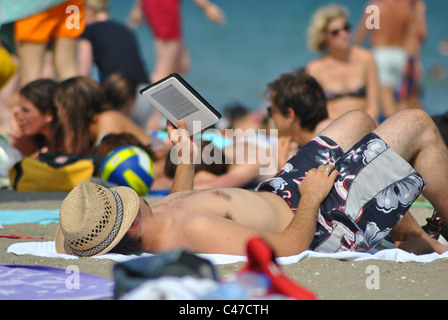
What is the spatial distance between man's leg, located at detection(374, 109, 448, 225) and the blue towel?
228cm

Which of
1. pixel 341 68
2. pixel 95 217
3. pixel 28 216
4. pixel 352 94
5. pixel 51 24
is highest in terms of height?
pixel 51 24

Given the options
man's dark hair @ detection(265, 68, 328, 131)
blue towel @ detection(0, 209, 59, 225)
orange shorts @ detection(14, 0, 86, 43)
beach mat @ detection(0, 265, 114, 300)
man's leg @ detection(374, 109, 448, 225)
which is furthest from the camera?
orange shorts @ detection(14, 0, 86, 43)

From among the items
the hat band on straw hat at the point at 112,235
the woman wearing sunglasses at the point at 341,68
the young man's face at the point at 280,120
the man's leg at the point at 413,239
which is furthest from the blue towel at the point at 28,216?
the woman wearing sunglasses at the point at 341,68

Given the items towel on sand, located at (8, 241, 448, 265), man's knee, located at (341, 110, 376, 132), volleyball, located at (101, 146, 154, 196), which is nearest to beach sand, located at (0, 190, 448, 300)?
towel on sand, located at (8, 241, 448, 265)

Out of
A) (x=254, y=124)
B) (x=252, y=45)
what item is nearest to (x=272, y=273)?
(x=254, y=124)

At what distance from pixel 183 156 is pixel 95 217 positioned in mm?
915

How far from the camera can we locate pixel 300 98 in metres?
4.72

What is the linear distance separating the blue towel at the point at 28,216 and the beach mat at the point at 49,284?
141 cm

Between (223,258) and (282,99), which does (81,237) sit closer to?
(223,258)

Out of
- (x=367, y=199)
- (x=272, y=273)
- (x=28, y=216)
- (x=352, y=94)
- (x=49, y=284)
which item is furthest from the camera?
(x=352, y=94)

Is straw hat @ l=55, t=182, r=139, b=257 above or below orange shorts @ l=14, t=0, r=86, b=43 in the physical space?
below

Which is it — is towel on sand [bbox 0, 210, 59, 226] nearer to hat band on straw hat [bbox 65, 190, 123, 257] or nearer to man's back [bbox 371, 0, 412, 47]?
hat band on straw hat [bbox 65, 190, 123, 257]

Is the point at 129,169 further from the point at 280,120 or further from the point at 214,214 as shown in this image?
the point at 214,214

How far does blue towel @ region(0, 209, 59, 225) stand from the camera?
4176 mm
